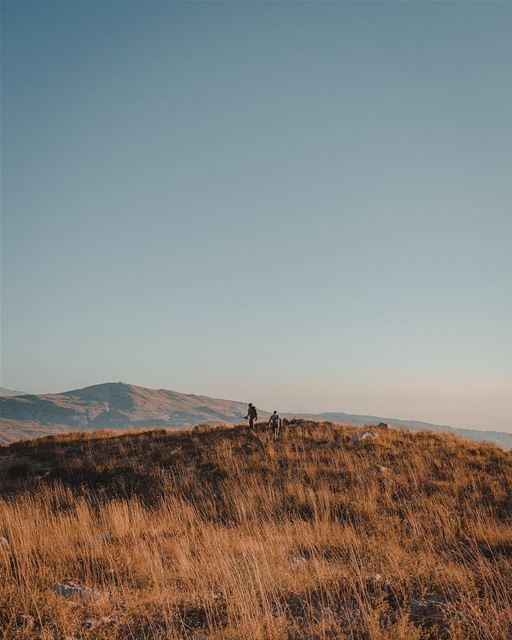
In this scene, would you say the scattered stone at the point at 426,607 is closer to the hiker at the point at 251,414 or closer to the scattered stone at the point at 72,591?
the scattered stone at the point at 72,591

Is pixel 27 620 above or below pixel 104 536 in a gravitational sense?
above

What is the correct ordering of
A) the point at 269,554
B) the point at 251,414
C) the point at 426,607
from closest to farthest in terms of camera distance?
the point at 426,607, the point at 269,554, the point at 251,414

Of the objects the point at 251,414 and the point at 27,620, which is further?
the point at 251,414

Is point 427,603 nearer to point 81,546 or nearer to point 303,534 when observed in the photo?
point 303,534

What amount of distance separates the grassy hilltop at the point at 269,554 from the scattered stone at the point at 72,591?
3 centimetres

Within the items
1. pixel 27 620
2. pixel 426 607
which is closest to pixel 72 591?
pixel 27 620

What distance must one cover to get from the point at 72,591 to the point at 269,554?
8.40 ft

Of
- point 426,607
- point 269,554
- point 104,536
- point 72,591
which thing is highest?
point 426,607

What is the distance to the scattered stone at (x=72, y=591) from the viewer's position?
4.17m

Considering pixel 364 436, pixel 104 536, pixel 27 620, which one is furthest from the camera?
pixel 364 436

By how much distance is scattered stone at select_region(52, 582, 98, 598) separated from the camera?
4172mm

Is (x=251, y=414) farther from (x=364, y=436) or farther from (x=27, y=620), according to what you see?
(x=27, y=620)

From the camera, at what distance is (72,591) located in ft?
13.9

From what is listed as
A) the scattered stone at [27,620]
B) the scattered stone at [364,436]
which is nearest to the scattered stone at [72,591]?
the scattered stone at [27,620]
